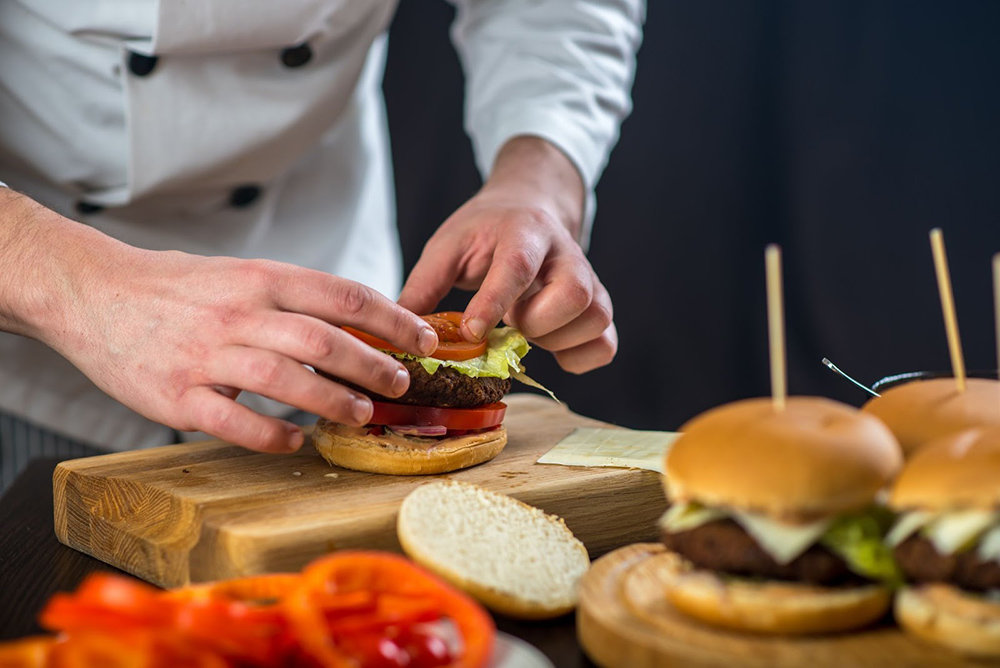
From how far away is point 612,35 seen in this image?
3133 millimetres

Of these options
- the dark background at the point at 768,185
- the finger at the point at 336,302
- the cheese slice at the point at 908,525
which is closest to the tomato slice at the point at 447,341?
the finger at the point at 336,302

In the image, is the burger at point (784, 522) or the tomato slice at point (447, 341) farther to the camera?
the tomato slice at point (447, 341)

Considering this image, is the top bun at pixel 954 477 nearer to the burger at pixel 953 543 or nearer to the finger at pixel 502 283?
the burger at pixel 953 543

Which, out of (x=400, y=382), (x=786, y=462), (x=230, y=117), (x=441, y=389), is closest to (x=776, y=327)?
(x=786, y=462)

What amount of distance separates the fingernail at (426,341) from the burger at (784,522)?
0.74m

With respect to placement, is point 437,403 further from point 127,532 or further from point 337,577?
point 337,577

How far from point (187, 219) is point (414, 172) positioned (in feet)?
7.41

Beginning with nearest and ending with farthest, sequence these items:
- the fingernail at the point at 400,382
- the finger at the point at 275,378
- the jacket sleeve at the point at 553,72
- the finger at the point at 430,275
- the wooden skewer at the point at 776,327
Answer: the wooden skewer at the point at 776,327
the finger at the point at 275,378
the fingernail at the point at 400,382
the finger at the point at 430,275
the jacket sleeve at the point at 553,72

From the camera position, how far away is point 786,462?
124cm

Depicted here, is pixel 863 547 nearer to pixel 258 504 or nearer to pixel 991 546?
pixel 991 546

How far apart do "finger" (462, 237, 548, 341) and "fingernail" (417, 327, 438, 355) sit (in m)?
0.19

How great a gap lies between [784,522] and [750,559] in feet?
0.23

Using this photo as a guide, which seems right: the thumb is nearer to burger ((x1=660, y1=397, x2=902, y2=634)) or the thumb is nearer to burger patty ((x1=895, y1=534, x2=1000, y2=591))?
burger ((x1=660, y1=397, x2=902, y2=634))

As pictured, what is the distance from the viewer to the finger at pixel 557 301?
232 centimetres
